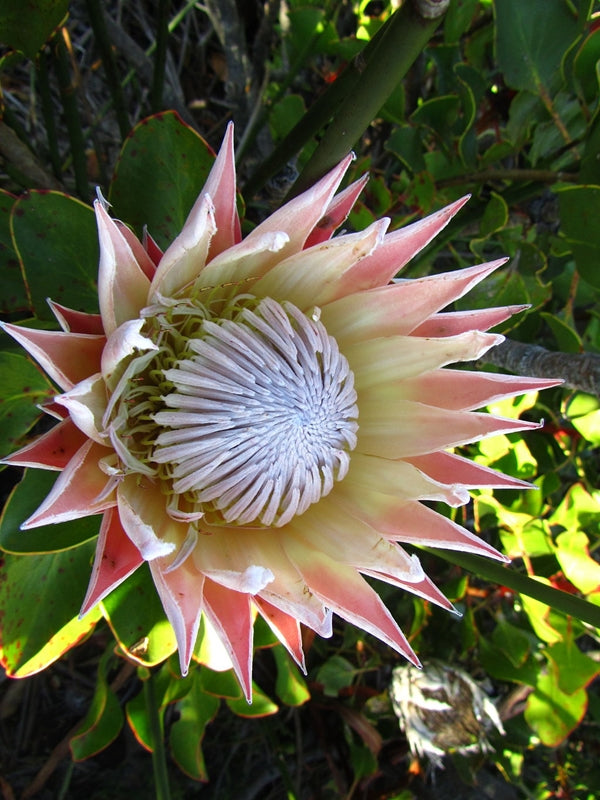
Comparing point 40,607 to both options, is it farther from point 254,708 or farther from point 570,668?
point 570,668

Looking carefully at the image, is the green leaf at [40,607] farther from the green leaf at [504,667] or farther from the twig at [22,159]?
the green leaf at [504,667]

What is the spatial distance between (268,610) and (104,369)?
47 cm

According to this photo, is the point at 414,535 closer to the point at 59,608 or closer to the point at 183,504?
the point at 183,504

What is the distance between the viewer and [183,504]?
118 cm

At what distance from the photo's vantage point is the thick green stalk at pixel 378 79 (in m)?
0.77

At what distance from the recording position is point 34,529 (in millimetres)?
1146

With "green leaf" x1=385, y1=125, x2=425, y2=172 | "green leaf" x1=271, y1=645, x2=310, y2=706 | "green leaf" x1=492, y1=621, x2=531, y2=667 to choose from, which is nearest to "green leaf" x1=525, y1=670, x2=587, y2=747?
"green leaf" x1=492, y1=621, x2=531, y2=667

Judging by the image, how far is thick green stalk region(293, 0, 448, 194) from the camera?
2.53 feet

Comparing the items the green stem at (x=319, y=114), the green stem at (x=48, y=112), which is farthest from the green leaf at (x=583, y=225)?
the green stem at (x=48, y=112)

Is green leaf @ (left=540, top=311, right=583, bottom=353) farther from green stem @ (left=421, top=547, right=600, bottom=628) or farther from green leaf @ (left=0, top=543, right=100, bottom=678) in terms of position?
green leaf @ (left=0, top=543, right=100, bottom=678)

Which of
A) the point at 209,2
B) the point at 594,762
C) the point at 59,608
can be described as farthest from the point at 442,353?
the point at 594,762

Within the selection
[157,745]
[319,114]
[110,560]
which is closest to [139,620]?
[110,560]

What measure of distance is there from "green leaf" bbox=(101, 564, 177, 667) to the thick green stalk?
0.85 metres

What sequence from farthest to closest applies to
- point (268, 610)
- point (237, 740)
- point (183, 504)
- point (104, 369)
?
point (237, 740)
point (183, 504)
point (268, 610)
point (104, 369)
